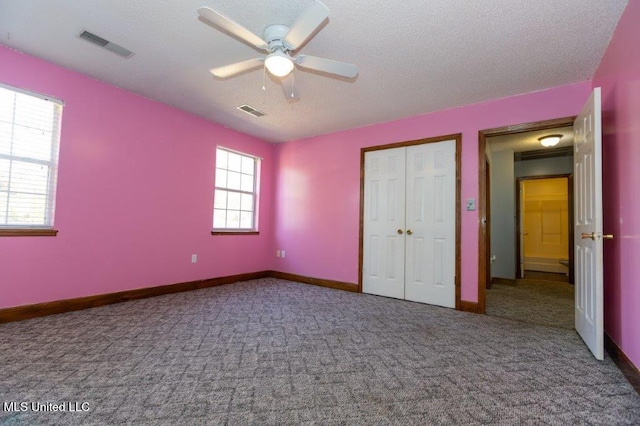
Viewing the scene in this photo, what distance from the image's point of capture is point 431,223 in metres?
3.93

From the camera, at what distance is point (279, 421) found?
4.77 ft

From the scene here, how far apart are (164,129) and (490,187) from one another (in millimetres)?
5714

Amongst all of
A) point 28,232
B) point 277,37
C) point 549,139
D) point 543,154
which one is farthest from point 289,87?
point 543,154

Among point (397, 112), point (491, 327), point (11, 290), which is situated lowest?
point (491, 327)

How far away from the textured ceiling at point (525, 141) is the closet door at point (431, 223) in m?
1.25

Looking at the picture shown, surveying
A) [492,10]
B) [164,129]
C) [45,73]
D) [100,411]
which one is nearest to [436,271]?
[492,10]

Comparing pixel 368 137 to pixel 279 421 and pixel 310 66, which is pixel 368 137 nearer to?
pixel 310 66

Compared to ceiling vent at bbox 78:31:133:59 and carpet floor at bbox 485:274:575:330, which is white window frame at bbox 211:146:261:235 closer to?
ceiling vent at bbox 78:31:133:59

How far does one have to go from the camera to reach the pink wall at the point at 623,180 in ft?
6.34

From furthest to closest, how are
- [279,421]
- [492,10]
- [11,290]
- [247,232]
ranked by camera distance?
[247,232] → [11,290] → [492,10] → [279,421]

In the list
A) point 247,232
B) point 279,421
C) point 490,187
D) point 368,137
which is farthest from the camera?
point 490,187

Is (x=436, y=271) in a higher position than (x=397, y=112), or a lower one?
lower

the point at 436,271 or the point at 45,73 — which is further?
the point at 436,271

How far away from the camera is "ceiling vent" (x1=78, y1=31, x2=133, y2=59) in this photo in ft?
8.35
